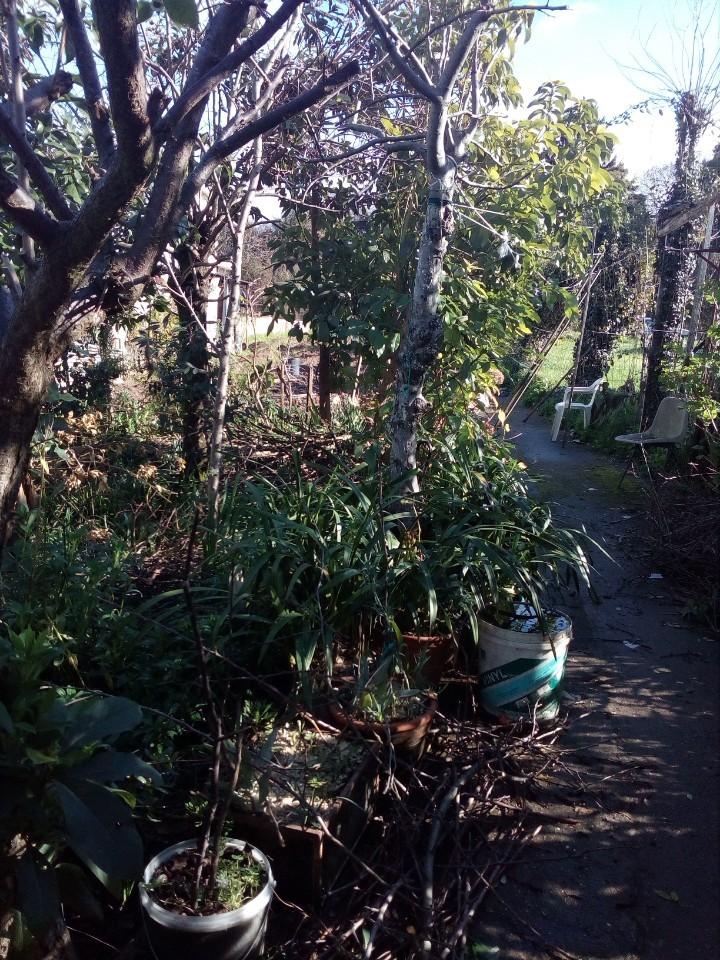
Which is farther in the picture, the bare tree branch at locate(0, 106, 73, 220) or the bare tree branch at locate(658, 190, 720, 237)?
the bare tree branch at locate(658, 190, 720, 237)

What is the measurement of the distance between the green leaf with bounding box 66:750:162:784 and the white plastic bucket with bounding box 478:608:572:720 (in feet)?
6.97

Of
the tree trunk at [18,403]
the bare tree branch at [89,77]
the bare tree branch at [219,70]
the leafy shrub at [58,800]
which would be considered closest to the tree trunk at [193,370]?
the bare tree branch at [89,77]

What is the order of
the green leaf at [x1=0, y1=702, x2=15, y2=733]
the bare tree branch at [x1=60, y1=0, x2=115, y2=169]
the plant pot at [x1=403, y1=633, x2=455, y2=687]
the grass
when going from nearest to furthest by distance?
the green leaf at [x1=0, y1=702, x2=15, y2=733], the bare tree branch at [x1=60, y1=0, x2=115, y2=169], the plant pot at [x1=403, y1=633, x2=455, y2=687], the grass

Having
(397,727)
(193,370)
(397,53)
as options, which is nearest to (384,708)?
(397,727)

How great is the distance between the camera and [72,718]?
177 centimetres

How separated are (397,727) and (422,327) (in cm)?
206

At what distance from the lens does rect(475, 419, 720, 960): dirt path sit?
2514mm

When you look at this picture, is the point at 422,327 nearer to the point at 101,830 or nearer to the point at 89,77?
the point at 89,77

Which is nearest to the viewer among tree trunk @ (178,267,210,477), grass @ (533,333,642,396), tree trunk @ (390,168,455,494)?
tree trunk @ (390,168,455,494)

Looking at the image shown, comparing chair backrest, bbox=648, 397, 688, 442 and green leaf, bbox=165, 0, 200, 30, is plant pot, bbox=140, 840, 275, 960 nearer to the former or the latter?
green leaf, bbox=165, 0, 200, 30

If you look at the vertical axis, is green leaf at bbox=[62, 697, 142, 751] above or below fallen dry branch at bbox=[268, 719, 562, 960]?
above

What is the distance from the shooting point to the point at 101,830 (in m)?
1.68

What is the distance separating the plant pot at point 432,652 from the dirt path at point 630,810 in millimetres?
693

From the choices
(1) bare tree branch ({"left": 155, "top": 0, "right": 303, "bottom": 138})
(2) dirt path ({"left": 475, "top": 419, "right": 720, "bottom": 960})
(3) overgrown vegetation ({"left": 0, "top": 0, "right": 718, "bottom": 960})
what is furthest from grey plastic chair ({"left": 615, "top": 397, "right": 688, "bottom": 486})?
(1) bare tree branch ({"left": 155, "top": 0, "right": 303, "bottom": 138})
